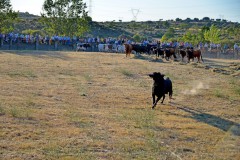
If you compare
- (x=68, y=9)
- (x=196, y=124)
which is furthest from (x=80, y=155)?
(x=68, y=9)

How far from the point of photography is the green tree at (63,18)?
2072 inches

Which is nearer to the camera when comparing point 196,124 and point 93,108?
point 196,124

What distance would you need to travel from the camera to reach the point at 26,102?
1257cm

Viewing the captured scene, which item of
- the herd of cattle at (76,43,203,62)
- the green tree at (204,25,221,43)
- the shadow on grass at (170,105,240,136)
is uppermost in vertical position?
the green tree at (204,25,221,43)

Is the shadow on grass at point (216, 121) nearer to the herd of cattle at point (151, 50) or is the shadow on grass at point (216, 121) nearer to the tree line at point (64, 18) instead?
the herd of cattle at point (151, 50)

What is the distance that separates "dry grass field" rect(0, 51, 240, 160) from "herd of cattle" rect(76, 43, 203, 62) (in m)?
16.5

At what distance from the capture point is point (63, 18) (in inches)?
2073

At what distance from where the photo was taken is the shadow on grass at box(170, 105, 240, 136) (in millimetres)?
10656

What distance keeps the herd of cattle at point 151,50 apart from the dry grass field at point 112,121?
16490 mm

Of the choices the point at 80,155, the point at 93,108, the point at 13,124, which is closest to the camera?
the point at 80,155

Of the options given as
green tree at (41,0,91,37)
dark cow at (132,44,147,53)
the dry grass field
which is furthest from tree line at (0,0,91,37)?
the dry grass field

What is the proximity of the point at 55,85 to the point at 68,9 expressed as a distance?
124 feet

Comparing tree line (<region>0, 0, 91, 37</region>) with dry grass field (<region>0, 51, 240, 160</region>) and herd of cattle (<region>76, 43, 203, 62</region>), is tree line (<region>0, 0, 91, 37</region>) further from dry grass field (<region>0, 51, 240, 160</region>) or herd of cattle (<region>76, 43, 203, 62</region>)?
dry grass field (<region>0, 51, 240, 160</region>)

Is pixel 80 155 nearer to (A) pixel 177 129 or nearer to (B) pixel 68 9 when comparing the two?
(A) pixel 177 129
